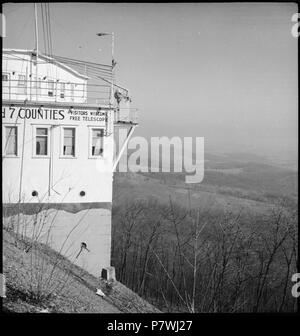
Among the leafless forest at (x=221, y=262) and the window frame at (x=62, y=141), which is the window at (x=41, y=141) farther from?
the leafless forest at (x=221, y=262)

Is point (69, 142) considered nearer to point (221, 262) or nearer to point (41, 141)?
point (41, 141)

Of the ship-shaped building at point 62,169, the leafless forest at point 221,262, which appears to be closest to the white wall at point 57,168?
the ship-shaped building at point 62,169

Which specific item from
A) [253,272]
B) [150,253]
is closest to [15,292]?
[253,272]

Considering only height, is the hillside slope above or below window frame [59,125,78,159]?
below

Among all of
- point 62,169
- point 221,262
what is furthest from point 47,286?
point 221,262

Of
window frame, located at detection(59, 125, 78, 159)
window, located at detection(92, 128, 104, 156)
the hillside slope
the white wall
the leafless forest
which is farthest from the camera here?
the leafless forest

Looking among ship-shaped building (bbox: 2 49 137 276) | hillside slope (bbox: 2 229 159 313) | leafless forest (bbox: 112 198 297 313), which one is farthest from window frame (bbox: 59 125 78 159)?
leafless forest (bbox: 112 198 297 313)

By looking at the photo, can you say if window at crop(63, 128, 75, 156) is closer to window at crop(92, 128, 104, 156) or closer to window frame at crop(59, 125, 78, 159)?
window frame at crop(59, 125, 78, 159)
